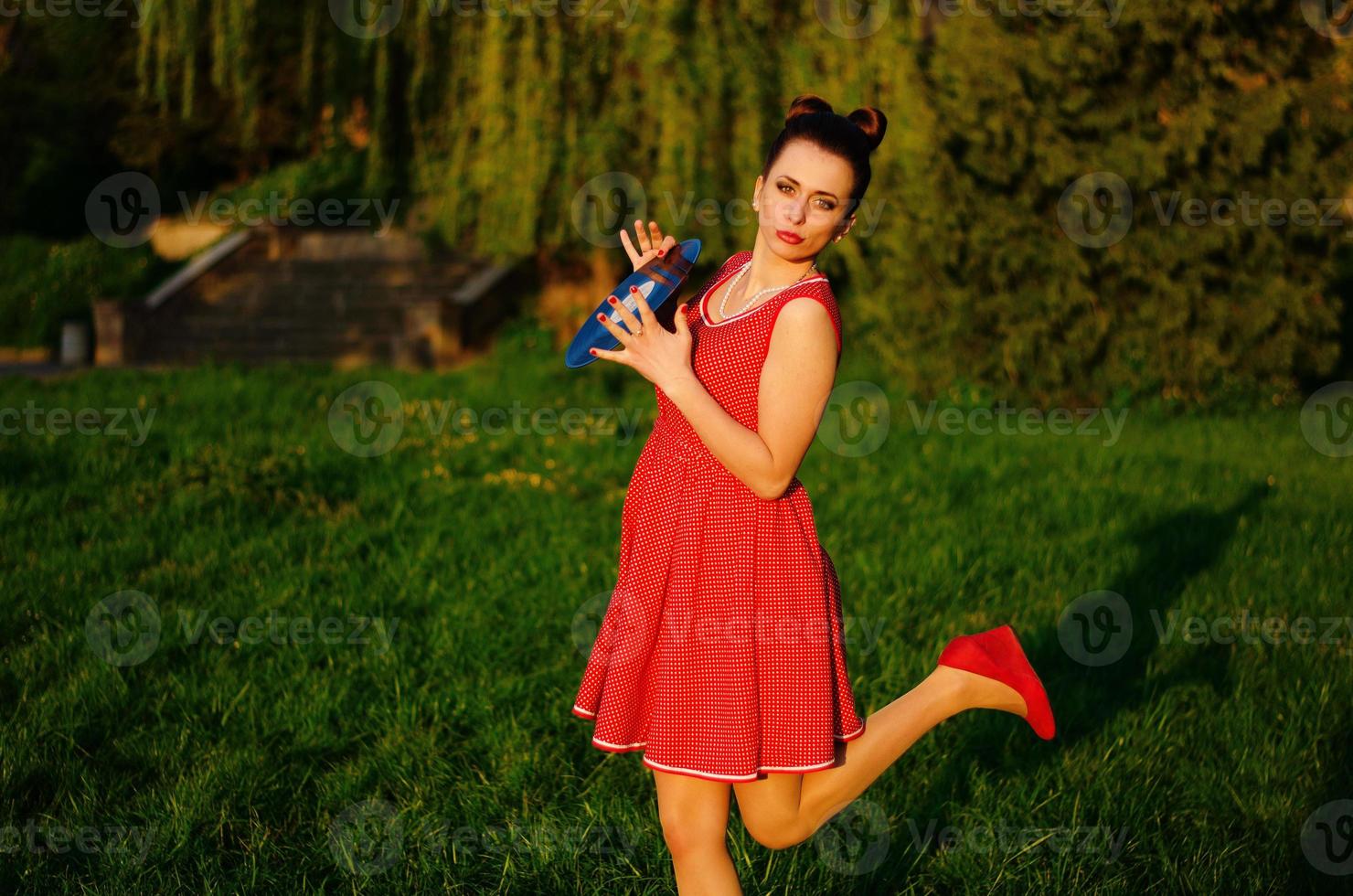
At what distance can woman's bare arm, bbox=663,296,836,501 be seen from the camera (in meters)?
2.33

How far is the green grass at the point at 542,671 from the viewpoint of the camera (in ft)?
10.5

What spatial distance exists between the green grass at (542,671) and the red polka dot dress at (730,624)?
0.81 m

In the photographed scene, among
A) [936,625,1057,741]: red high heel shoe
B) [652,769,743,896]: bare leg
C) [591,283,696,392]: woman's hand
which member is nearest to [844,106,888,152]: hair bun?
[591,283,696,392]: woman's hand

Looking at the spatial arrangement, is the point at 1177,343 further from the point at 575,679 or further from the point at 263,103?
the point at 263,103

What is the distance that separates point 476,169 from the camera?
36.4 feet

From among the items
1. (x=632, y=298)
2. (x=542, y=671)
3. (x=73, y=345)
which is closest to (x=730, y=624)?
(x=632, y=298)

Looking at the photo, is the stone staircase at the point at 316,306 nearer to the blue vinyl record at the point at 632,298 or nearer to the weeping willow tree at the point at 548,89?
the weeping willow tree at the point at 548,89

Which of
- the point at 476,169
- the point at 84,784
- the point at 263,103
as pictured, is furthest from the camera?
the point at 263,103

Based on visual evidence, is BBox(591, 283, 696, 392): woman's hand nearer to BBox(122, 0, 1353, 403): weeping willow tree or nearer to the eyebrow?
the eyebrow

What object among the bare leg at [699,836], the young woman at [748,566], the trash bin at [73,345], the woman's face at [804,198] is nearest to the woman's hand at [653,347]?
the young woman at [748,566]

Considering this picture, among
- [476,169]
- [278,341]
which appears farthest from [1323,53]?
[278,341]

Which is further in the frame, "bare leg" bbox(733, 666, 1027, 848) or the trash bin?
the trash bin

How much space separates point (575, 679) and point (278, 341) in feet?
33.8

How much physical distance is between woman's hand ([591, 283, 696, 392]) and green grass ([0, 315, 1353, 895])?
145cm
